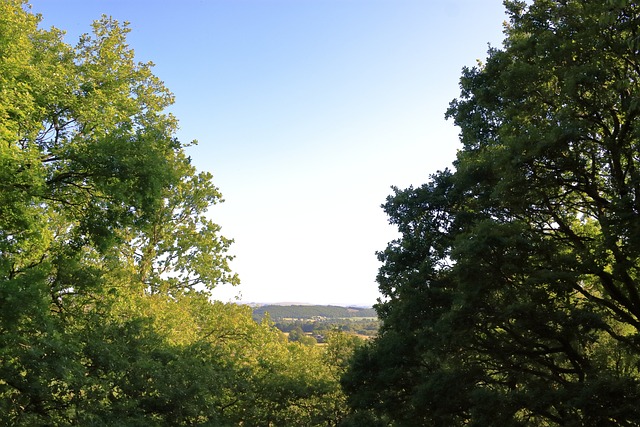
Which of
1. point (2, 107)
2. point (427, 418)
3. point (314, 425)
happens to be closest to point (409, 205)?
point (427, 418)

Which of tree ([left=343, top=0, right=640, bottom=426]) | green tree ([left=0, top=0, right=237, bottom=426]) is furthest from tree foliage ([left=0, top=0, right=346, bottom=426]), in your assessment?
tree ([left=343, top=0, right=640, bottom=426])

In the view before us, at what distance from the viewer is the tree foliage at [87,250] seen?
26.5 ft

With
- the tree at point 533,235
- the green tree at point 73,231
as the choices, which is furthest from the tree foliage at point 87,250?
the tree at point 533,235

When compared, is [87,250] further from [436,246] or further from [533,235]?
[533,235]

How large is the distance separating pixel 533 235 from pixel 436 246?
3.03 m

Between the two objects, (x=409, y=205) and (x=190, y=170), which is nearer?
(x=409, y=205)

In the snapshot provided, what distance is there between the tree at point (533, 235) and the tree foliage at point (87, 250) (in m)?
7.23

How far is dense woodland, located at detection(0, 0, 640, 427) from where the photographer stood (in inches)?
334

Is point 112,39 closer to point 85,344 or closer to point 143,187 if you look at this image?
point 143,187

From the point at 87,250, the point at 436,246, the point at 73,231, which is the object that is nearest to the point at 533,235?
the point at 436,246

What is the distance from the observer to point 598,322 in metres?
9.41

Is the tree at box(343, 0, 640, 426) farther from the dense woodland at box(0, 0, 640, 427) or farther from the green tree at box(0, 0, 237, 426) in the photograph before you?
the green tree at box(0, 0, 237, 426)

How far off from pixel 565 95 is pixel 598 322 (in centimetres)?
521

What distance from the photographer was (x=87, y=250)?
544 inches
